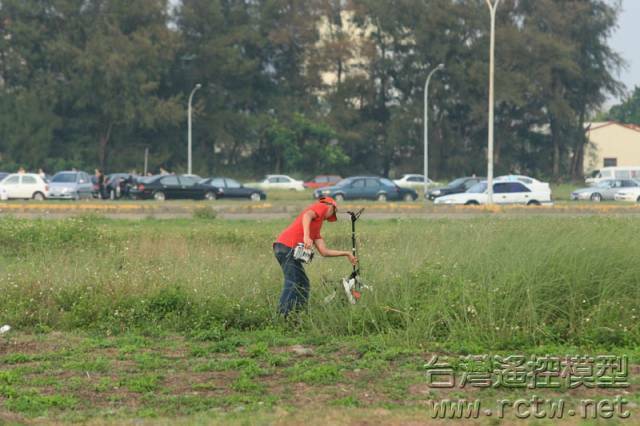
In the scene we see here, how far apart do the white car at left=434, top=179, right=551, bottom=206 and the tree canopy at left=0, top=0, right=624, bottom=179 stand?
27951 mm

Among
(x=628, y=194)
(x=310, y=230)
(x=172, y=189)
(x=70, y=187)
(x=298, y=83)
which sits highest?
(x=298, y=83)

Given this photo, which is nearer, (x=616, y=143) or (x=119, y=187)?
(x=119, y=187)

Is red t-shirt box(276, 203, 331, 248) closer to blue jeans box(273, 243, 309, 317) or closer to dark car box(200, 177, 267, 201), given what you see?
blue jeans box(273, 243, 309, 317)

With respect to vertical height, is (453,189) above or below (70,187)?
below

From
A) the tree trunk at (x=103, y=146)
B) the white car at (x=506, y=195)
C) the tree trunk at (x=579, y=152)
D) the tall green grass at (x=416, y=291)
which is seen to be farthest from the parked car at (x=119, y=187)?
the tree trunk at (x=579, y=152)

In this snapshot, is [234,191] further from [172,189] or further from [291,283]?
[291,283]

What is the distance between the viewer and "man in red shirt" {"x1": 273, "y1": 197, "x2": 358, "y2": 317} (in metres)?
11.8

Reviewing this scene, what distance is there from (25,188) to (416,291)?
3882 centimetres

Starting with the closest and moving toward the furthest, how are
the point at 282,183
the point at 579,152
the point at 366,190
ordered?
the point at 366,190 → the point at 282,183 → the point at 579,152

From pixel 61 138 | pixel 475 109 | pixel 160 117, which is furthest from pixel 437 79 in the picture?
pixel 61 138

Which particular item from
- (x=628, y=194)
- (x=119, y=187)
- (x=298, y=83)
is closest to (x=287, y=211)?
(x=119, y=187)

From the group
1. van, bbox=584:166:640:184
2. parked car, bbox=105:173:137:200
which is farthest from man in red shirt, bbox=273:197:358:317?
van, bbox=584:166:640:184

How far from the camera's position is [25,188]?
157 feet

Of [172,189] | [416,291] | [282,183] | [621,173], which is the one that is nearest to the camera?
[416,291]
